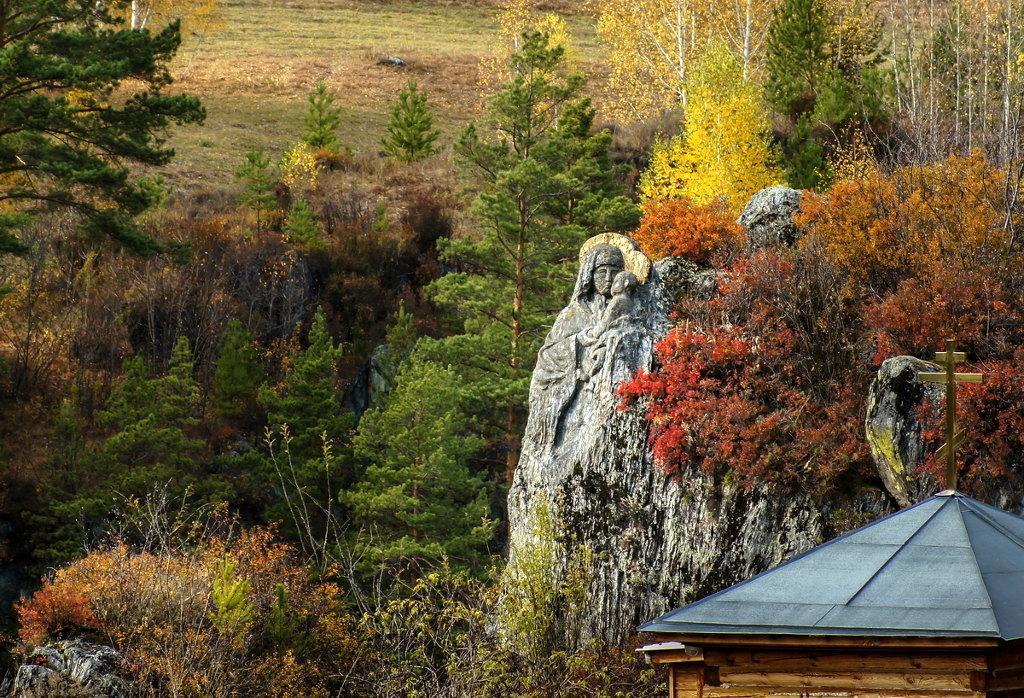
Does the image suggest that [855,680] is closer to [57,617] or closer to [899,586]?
[899,586]

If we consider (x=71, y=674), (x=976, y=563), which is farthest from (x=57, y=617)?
(x=976, y=563)

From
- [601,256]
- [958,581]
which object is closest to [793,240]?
[601,256]

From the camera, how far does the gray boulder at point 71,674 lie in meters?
17.2

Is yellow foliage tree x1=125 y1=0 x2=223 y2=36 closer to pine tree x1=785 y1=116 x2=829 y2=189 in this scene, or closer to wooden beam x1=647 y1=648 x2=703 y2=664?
pine tree x1=785 y1=116 x2=829 y2=189

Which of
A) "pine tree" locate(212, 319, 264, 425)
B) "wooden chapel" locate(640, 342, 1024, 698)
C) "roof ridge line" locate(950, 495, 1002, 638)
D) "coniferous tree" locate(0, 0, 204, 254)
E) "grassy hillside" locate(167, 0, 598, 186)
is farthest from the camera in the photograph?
"grassy hillside" locate(167, 0, 598, 186)

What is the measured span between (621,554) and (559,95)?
1321cm

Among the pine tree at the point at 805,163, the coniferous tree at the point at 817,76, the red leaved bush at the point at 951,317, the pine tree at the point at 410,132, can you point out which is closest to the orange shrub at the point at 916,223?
the red leaved bush at the point at 951,317

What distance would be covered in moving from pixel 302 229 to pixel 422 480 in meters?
13.4

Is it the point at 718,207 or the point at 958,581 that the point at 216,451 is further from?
the point at 958,581

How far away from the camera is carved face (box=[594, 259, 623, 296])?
786 inches

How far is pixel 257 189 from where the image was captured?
37.1 meters

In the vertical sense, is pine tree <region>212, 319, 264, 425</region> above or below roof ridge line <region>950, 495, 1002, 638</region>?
below

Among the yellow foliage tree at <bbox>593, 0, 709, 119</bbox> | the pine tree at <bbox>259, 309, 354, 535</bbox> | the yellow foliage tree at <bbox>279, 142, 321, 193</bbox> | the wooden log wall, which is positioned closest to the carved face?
the pine tree at <bbox>259, 309, 354, 535</bbox>

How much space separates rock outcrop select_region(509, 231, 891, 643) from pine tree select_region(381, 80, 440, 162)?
79.8ft
